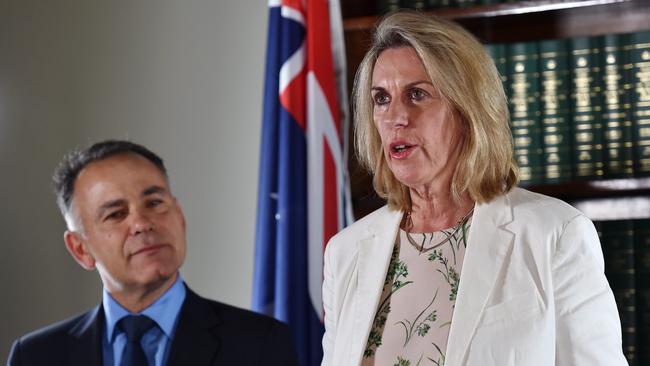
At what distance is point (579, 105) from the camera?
2848 millimetres

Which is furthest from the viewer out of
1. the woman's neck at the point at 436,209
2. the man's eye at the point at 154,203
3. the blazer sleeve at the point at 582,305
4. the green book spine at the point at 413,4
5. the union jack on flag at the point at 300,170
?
the green book spine at the point at 413,4

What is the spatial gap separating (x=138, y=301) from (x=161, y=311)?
6cm

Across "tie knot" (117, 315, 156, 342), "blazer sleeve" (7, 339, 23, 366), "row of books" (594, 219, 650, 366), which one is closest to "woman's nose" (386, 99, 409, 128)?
"tie knot" (117, 315, 156, 342)

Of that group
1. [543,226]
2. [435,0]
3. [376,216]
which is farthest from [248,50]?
[543,226]

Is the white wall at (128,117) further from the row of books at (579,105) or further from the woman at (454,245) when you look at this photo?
the woman at (454,245)

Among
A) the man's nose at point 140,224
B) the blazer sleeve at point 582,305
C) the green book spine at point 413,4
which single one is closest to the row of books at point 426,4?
the green book spine at point 413,4

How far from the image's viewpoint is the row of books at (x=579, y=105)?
9.21ft

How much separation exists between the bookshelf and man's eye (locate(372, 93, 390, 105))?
114cm

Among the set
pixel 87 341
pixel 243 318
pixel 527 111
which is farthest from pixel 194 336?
pixel 527 111

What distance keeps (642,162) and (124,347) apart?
1628 mm

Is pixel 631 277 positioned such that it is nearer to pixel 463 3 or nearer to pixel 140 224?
pixel 463 3

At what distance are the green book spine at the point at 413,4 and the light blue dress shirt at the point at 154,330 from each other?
4.32 feet

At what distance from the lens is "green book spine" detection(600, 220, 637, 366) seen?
9.23 feet

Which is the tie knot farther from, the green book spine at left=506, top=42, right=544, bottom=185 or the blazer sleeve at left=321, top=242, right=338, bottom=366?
the green book spine at left=506, top=42, right=544, bottom=185
